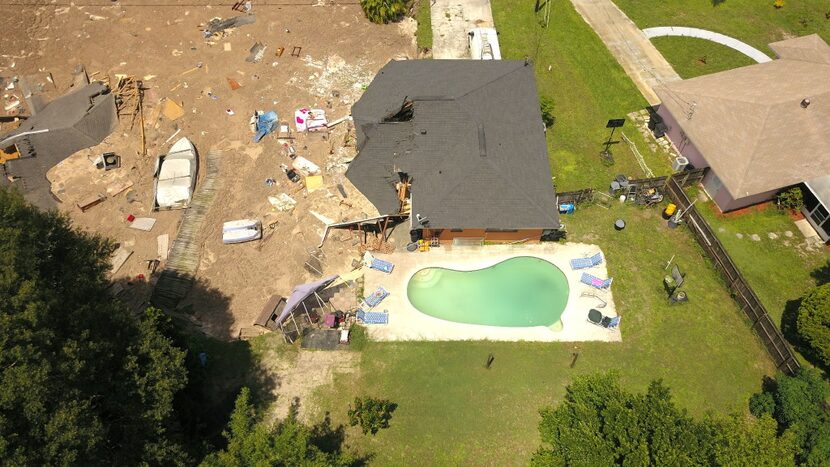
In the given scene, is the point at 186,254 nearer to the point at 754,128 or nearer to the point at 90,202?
the point at 90,202

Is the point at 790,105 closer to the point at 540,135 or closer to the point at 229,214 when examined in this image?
the point at 540,135

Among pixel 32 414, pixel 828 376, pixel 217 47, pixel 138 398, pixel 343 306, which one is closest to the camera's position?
pixel 32 414

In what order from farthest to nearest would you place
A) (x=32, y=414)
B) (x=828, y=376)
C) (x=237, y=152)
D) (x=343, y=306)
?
(x=237, y=152), (x=343, y=306), (x=828, y=376), (x=32, y=414)

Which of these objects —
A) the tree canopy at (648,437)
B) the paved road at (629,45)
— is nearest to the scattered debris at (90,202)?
the tree canopy at (648,437)

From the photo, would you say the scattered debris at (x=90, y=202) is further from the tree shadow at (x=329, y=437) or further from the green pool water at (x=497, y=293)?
the green pool water at (x=497, y=293)

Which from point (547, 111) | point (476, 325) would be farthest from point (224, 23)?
point (476, 325)

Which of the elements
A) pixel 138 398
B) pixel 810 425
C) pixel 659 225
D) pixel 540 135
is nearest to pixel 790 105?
pixel 659 225

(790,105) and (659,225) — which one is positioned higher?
(790,105)
